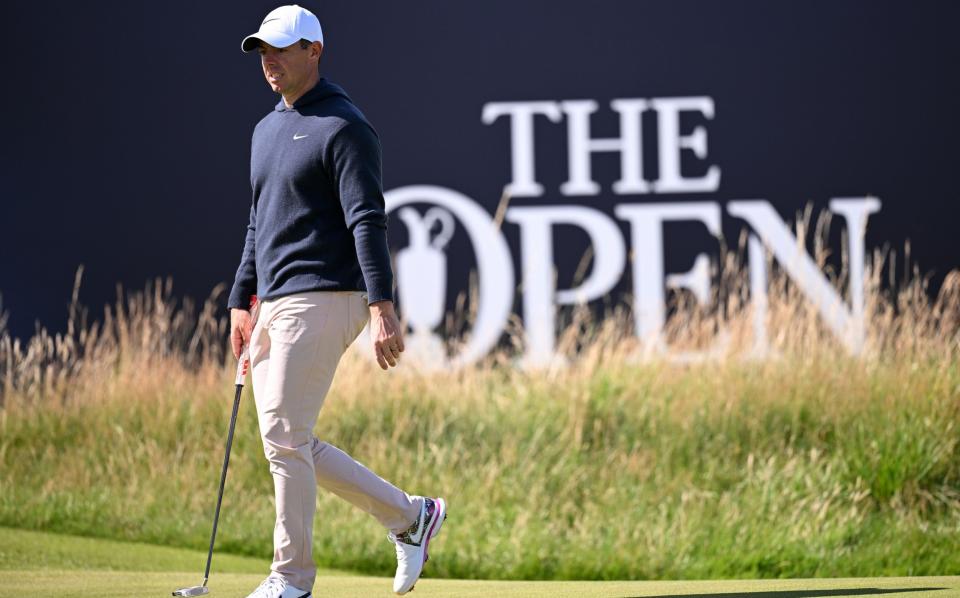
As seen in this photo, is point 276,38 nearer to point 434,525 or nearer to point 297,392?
point 297,392

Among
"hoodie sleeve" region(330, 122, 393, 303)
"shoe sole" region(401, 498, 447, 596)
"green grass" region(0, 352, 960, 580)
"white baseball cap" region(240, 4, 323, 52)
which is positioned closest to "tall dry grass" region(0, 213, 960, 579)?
"green grass" region(0, 352, 960, 580)

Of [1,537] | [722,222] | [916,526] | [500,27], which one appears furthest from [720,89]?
[1,537]

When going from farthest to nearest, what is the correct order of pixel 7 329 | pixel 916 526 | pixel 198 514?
pixel 7 329 < pixel 198 514 < pixel 916 526

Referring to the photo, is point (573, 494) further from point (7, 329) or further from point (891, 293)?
point (7, 329)

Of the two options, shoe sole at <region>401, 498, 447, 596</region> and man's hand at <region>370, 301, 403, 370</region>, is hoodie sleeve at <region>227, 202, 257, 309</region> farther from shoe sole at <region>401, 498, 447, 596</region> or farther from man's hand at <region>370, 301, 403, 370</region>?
shoe sole at <region>401, 498, 447, 596</region>

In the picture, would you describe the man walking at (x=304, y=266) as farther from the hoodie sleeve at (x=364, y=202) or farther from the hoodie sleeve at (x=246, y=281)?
the hoodie sleeve at (x=246, y=281)

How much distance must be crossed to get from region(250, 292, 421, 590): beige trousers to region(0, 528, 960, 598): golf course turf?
1.85 ft

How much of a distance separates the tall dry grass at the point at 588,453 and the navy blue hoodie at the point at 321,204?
8.11 ft

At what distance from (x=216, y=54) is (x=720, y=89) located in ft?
9.95

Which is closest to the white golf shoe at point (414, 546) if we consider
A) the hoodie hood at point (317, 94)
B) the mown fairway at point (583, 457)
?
the hoodie hood at point (317, 94)

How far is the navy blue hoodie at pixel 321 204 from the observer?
3.61 meters

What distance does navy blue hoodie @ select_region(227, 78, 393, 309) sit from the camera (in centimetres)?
361

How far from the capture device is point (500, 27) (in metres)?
8.86

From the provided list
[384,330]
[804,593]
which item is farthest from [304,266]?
[804,593]
